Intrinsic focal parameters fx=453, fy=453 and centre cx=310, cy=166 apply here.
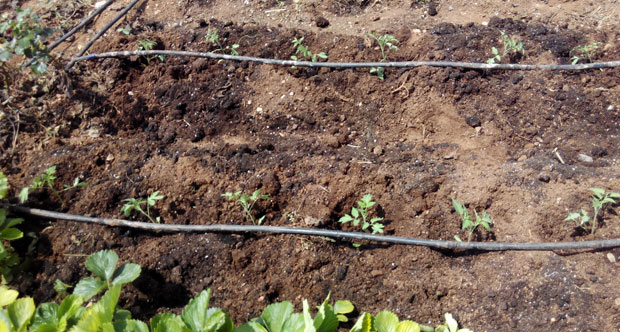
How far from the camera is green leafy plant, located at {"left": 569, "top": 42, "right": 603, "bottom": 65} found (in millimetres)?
3574

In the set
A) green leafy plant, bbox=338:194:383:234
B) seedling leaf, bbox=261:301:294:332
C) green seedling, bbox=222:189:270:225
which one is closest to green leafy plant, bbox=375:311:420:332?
seedling leaf, bbox=261:301:294:332

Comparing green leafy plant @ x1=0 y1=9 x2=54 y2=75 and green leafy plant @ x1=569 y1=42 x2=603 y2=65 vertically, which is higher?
green leafy plant @ x1=0 y1=9 x2=54 y2=75

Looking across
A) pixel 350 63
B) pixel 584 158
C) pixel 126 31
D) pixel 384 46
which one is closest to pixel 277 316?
pixel 350 63

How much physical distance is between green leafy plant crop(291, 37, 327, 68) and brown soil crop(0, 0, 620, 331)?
8 cm

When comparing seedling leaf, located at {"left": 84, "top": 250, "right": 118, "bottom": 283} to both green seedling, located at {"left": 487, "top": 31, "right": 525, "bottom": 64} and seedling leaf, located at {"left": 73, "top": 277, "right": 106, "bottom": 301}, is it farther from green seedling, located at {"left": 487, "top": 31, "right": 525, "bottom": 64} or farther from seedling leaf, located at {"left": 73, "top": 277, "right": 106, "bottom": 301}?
green seedling, located at {"left": 487, "top": 31, "right": 525, "bottom": 64}

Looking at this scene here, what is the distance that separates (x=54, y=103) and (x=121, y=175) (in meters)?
1.03

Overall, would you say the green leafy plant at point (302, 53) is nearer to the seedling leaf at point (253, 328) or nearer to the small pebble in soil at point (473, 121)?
the small pebble in soil at point (473, 121)

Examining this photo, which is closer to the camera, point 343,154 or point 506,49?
point 343,154

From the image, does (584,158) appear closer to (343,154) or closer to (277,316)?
(343,154)

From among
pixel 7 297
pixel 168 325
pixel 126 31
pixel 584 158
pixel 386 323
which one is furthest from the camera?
pixel 126 31

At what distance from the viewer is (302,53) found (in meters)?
3.85

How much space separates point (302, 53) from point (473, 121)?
1501 mm

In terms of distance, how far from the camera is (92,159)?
3217 millimetres

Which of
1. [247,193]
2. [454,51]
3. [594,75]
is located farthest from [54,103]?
[594,75]
